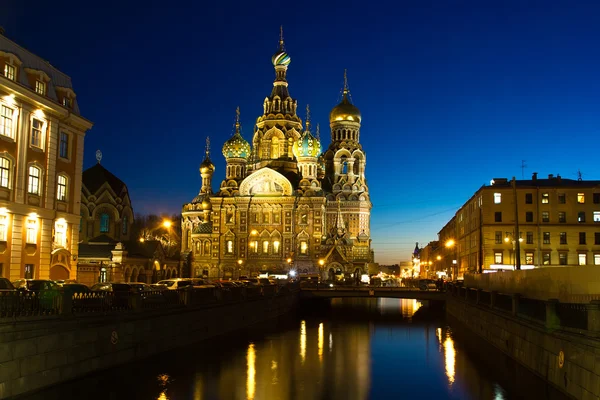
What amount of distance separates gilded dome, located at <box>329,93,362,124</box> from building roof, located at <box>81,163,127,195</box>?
177 feet

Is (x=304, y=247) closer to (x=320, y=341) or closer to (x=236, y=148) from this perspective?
(x=236, y=148)

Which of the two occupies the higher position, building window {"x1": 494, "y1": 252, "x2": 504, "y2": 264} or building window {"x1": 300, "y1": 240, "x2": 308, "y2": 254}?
building window {"x1": 300, "y1": 240, "x2": 308, "y2": 254}

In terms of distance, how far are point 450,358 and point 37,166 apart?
82.4 feet

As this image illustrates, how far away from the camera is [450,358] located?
3575 cm

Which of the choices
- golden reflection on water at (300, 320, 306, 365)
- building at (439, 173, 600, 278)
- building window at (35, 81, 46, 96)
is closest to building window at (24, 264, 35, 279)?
building window at (35, 81, 46, 96)

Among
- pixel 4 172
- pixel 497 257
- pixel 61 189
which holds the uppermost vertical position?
pixel 4 172

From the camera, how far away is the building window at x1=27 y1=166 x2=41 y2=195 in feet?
121

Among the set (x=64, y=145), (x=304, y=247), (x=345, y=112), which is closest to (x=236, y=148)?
(x=304, y=247)

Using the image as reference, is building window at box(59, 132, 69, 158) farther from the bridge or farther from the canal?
the bridge

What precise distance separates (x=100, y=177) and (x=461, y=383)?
6261cm

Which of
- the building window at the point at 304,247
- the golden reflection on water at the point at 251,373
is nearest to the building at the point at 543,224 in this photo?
the building window at the point at 304,247

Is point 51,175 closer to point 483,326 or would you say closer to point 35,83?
point 35,83

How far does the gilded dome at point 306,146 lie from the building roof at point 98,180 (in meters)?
30.4

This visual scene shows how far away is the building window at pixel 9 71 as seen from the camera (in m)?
34.6
